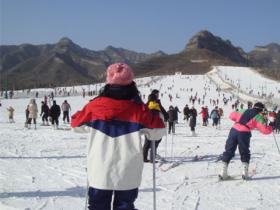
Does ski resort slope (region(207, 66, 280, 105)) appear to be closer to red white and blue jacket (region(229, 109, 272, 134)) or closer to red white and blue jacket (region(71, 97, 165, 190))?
red white and blue jacket (region(229, 109, 272, 134))

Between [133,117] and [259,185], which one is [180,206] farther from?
[133,117]

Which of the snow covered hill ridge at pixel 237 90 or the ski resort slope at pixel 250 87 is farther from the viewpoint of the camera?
the ski resort slope at pixel 250 87

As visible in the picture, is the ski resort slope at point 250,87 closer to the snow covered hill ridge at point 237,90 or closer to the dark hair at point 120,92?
the snow covered hill ridge at point 237,90

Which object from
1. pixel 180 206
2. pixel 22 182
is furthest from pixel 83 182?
pixel 180 206

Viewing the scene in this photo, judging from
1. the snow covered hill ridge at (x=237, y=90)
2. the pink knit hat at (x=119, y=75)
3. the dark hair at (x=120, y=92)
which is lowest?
the dark hair at (x=120, y=92)

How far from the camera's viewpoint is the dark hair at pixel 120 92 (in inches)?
186

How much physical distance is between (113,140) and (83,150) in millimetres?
9401

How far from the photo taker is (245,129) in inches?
365

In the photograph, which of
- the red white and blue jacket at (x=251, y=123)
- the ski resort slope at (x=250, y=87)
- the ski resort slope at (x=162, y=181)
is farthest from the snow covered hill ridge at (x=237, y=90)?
the red white and blue jacket at (x=251, y=123)

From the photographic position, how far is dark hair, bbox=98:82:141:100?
186 inches

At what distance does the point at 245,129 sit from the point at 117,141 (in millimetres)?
5035

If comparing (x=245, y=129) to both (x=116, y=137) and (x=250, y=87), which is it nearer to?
(x=116, y=137)

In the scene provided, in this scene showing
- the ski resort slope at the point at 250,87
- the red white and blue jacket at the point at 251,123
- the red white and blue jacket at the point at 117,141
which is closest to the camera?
the red white and blue jacket at the point at 117,141

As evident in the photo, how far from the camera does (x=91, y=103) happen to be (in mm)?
4820
